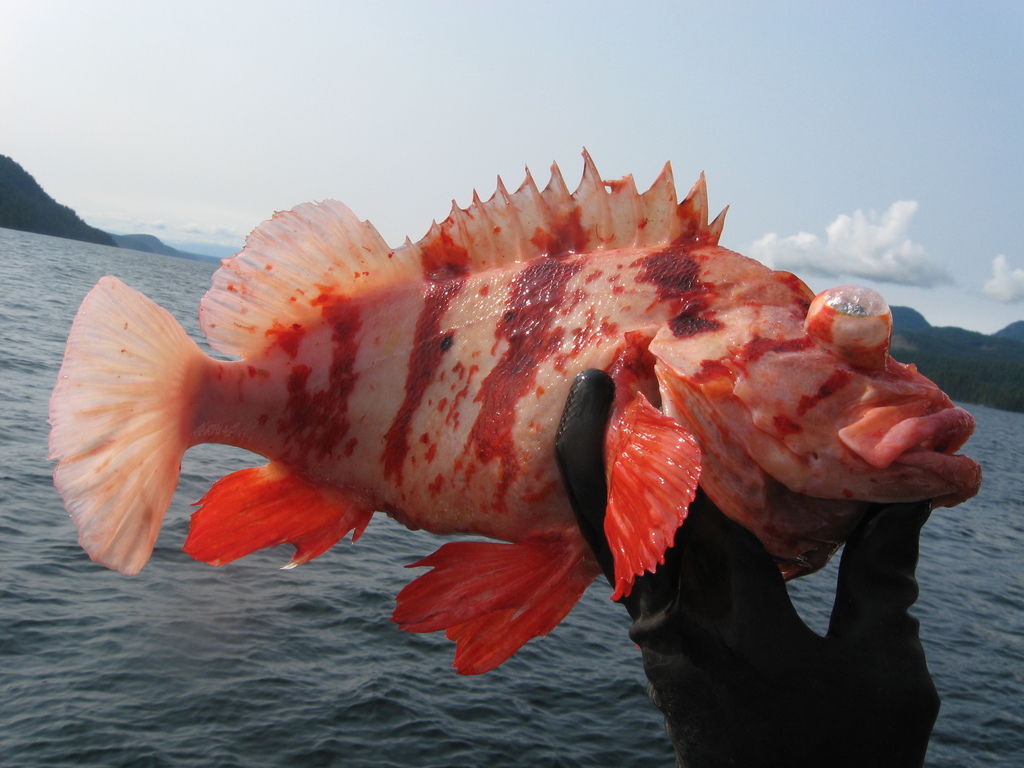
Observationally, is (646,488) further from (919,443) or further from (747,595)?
(919,443)

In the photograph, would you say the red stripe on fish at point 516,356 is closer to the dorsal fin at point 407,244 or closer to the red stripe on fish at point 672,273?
the dorsal fin at point 407,244

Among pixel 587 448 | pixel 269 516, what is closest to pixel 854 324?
pixel 587 448

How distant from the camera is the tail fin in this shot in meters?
2.81

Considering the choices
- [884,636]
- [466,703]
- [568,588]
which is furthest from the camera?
[466,703]

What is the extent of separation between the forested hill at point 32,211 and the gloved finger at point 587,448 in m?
166

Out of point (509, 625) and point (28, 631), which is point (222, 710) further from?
point (509, 625)

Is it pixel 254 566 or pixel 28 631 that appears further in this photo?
pixel 254 566

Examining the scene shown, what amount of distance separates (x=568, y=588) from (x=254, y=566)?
46.6 ft

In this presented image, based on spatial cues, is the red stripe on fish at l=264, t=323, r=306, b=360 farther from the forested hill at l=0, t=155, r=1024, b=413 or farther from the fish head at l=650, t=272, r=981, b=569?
the forested hill at l=0, t=155, r=1024, b=413

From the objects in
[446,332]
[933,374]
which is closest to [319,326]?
[446,332]

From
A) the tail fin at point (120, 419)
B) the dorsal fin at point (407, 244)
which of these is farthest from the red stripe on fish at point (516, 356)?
the tail fin at point (120, 419)

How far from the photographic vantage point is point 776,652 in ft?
7.77

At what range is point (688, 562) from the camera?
256 cm

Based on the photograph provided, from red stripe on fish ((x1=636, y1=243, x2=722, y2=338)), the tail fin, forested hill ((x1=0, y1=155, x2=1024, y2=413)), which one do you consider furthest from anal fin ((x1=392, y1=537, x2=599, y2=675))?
forested hill ((x1=0, y1=155, x2=1024, y2=413))
